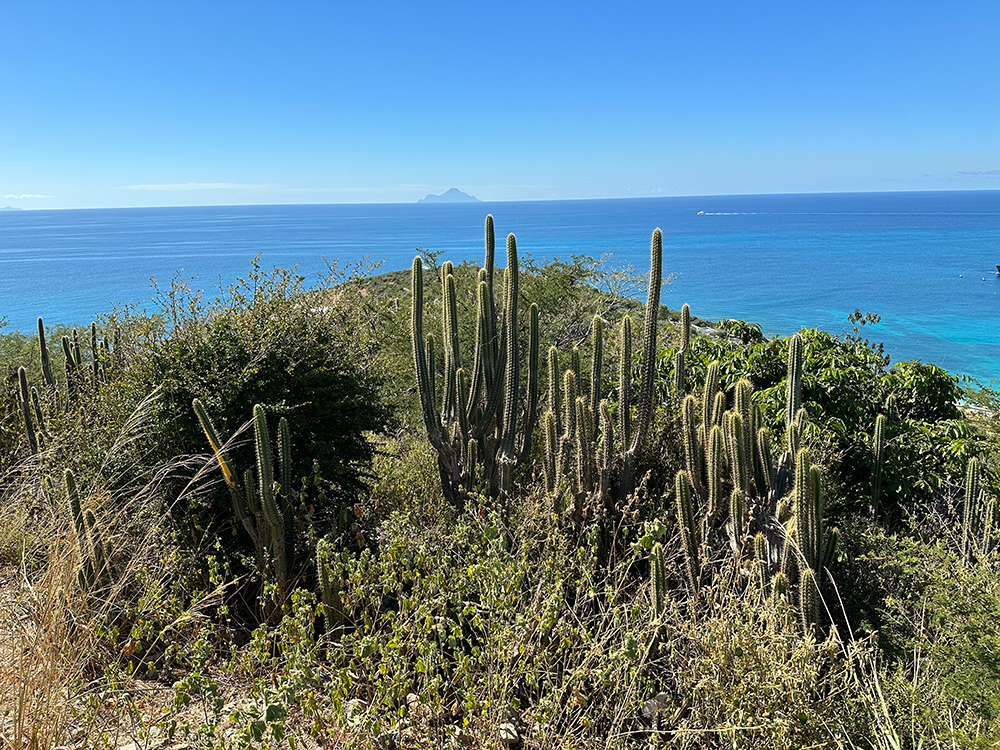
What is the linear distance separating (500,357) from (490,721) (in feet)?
12.3

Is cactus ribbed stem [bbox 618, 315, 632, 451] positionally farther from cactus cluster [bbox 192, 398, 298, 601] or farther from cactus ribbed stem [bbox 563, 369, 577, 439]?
cactus cluster [bbox 192, 398, 298, 601]

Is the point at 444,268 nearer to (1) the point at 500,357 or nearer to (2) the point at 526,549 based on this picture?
(1) the point at 500,357

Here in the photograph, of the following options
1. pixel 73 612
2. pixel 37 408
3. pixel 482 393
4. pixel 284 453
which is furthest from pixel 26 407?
pixel 482 393

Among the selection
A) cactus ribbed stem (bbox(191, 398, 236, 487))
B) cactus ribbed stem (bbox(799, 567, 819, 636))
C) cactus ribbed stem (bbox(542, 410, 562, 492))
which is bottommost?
cactus ribbed stem (bbox(799, 567, 819, 636))

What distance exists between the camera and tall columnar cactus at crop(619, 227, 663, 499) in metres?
5.34

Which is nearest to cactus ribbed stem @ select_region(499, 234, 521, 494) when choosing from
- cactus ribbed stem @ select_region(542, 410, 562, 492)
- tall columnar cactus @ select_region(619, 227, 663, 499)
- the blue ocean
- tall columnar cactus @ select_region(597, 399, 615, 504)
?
cactus ribbed stem @ select_region(542, 410, 562, 492)

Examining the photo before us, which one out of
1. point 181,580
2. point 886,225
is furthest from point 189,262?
point 886,225

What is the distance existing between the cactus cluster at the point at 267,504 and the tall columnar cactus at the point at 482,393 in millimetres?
1514

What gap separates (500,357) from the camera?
6281 millimetres

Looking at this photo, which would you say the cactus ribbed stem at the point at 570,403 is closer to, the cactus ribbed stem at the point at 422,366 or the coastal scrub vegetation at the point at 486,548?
the coastal scrub vegetation at the point at 486,548

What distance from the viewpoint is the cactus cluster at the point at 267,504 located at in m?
4.50

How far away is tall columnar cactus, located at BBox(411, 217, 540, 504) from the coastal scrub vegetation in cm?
3

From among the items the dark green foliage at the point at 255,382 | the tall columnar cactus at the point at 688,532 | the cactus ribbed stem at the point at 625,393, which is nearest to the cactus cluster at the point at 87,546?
the dark green foliage at the point at 255,382

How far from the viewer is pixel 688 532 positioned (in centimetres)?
455
